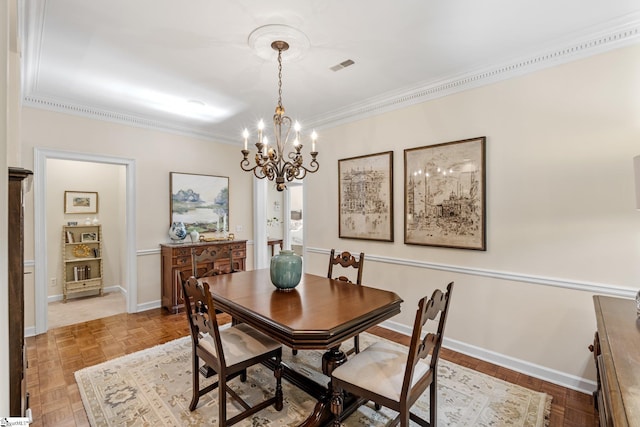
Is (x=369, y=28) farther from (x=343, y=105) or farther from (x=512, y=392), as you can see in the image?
(x=512, y=392)

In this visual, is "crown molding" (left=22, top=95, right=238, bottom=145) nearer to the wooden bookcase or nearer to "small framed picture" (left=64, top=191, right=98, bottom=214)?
"small framed picture" (left=64, top=191, right=98, bottom=214)

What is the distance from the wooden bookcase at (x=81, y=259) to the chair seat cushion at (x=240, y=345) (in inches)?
156

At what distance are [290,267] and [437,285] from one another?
1.72m

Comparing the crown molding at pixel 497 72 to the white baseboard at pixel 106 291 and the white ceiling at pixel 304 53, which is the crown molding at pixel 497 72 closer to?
the white ceiling at pixel 304 53

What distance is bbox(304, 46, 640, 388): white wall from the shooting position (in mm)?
2199

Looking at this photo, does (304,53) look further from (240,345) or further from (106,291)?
(106,291)

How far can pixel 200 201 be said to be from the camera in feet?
15.6

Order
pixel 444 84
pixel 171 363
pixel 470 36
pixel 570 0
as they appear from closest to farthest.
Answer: pixel 570 0, pixel 470 36, pixel 171 363, pixel 444 84

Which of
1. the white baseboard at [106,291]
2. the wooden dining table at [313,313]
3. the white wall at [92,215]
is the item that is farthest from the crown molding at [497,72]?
the white baseboard at [106,291]

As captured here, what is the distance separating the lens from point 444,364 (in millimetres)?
2758

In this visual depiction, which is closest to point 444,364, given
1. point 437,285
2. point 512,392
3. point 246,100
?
point 512,392

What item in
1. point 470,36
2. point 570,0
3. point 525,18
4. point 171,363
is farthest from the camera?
Answer: point 171,363

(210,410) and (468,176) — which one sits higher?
(468,176)

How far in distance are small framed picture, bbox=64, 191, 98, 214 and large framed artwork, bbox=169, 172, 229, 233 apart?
1.70m
